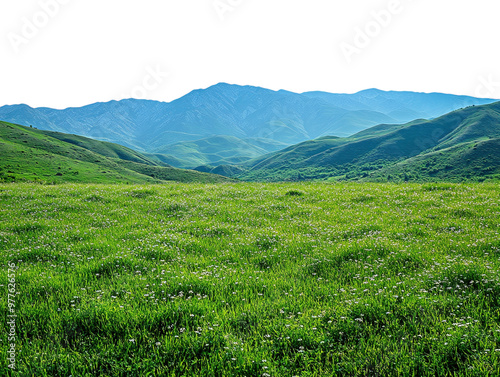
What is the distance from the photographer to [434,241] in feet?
31.1

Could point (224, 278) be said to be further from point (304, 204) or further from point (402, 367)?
point (304, 204)

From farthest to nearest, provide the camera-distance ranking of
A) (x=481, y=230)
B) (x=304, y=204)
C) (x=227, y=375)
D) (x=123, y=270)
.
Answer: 1. (x=304, y=204)
2. (x=481, y=230)
3. (x=123, y=270)
4. (x=227, y=375)

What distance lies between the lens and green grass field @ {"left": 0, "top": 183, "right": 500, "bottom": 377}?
4441 mm

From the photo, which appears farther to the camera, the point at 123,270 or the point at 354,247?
the point at 354,247

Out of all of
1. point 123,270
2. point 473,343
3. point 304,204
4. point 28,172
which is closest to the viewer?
point 473,343

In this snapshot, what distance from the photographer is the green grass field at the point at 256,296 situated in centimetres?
444

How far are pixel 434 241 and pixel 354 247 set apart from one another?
285 centimetres

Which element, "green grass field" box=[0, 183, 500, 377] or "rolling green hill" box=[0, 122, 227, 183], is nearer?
"green grass field" box=[0, 183, 500, 377]

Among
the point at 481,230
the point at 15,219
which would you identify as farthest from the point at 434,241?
the point at 15,219

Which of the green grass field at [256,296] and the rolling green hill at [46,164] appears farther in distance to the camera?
the rolling green hill at [46,164]

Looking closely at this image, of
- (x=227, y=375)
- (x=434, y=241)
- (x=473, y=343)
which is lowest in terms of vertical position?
(x=227, y=375)

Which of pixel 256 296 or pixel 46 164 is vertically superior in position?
pixel 46 164

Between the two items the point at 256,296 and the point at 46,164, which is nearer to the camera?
the point at 256,296

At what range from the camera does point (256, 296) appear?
6.48 m
